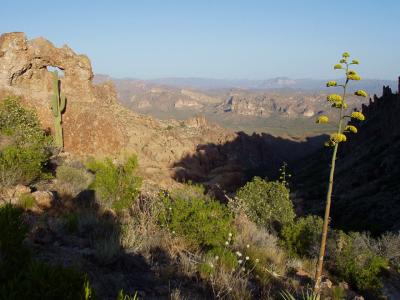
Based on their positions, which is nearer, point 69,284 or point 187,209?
point 69,284

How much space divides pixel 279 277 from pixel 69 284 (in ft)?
15.0

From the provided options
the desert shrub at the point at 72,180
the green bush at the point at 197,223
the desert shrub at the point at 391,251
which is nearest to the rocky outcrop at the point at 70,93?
the desert shrub at the point at 72,180

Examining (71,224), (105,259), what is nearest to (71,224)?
(71,224)

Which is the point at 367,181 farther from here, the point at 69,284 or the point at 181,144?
the point at 69,284

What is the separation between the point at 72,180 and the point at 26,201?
197 inches

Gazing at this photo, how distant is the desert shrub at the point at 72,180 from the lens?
11.0 m

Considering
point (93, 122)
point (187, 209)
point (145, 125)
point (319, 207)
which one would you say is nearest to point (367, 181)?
point (319, 207)

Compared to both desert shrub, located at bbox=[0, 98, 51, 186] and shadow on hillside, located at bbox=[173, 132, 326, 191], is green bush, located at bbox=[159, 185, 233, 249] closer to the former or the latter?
desert shrub, located at bbox=[0, 98, 51, 186]

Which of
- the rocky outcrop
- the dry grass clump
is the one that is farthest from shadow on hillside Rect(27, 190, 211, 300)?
the rocky outcrop

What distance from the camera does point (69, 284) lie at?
2.95m

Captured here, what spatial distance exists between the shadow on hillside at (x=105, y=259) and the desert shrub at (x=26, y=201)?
26.6 inches

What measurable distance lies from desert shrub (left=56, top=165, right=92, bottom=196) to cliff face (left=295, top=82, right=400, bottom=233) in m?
22.3

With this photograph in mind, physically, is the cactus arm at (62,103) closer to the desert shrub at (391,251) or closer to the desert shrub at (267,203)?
the desert shrub at (267,203)

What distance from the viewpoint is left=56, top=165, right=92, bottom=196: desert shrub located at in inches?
432
